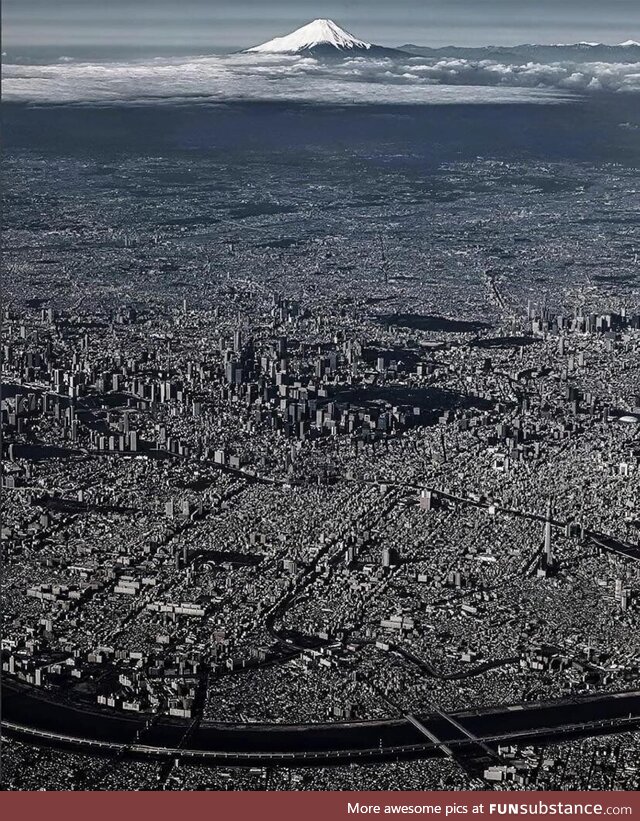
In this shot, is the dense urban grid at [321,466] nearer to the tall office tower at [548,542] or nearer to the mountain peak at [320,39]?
the tall office tower at [548,542]

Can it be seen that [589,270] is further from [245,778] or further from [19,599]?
[245,778]

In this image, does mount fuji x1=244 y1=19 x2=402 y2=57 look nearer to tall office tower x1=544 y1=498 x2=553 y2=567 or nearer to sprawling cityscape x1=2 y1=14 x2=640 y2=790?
sprawling cityscape x1=2 y1=14 x2=640 y2=790

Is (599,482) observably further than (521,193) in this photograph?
No

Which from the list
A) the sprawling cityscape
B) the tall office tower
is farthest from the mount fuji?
the tall office tower

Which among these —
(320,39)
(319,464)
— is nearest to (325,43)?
(320,39)

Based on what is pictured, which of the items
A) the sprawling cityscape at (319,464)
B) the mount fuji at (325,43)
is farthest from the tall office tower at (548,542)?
the mount fuji at (325,43)

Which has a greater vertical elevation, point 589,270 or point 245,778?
point 589,270
